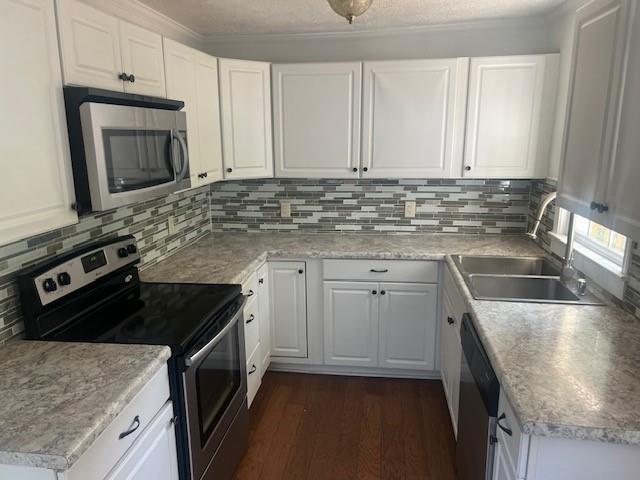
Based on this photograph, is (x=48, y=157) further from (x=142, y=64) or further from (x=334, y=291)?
(x=334, y=291)

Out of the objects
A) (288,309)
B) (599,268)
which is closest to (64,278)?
(288,309)

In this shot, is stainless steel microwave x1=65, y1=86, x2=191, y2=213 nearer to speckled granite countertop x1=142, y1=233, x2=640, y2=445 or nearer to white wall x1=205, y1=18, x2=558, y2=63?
speckled granite countertop x1=142, y1=233, x2=640, y2=445

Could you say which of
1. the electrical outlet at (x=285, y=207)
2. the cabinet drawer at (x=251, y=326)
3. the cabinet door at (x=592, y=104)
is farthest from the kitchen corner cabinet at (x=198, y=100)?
the cabinet door at (x=592, y=104)

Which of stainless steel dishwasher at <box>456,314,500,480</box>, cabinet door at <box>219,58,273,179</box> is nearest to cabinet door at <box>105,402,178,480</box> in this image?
stainless steel dishwasher at <box>456,314,500,480</box>

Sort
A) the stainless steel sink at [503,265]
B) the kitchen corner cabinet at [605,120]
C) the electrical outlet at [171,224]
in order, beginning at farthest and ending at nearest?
the electrical outlet at [171,224], the stainless steel sink at [503,265], the kitchen corner cabinet at [605,120]

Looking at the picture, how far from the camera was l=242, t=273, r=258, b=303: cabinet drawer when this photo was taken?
249 centimetres

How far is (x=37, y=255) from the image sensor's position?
169 cm

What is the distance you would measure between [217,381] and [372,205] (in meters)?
1.77

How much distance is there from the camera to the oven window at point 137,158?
1614 millimetres

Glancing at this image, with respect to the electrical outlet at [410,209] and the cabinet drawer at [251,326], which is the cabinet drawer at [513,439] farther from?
the electrical outlet at [410,209]

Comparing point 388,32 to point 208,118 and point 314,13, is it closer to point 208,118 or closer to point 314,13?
point 314,13

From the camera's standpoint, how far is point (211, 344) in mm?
1769

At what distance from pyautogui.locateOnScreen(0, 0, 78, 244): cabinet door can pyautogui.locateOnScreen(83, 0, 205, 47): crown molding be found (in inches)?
32.1

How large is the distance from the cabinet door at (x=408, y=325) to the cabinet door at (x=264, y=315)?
726 millimetres
